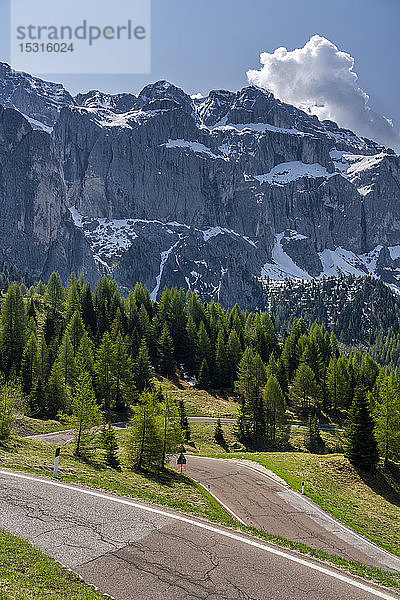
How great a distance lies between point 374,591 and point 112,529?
303 inches

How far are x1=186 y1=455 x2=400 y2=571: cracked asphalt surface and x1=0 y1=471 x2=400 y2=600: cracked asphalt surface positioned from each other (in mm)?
9408

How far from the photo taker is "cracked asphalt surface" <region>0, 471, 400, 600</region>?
10.0 m

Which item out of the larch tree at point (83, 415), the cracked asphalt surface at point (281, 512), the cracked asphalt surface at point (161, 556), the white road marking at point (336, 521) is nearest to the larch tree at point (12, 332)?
the larch tree at point (83, 415)

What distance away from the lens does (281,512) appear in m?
24.4

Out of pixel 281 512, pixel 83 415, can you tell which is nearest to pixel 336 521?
pixel 281 512

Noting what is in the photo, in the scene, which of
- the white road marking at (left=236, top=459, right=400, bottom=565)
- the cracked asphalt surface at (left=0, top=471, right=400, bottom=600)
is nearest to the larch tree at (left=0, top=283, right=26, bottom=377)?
the white road marking at (left=236, top=459, right=400, bottom=565)

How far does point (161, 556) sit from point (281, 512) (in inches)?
603

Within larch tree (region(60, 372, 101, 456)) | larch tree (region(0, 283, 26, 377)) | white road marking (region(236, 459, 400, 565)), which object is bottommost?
white road marking (region(236, 459, 400, 565))

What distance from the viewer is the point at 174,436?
29.9 m

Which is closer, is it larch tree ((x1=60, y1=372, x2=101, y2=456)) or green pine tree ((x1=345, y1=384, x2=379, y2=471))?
larch tree ((x1=60, y1=372, x2=101, y2=456))

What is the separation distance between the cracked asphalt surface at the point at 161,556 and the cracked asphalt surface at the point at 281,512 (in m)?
9.41

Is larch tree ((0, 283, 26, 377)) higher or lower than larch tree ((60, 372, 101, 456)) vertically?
higher

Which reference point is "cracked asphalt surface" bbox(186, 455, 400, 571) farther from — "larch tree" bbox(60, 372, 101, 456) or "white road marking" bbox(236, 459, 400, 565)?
"larch tree" bbox(60, 372, 101, 456)

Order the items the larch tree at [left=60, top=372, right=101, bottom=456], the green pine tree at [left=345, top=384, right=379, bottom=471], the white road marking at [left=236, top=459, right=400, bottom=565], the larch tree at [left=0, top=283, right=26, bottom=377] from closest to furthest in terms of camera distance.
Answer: the white road marking at [left=236, top=459, right=400, bottom=565]
the larch tree at [left=60, top=372, right=101, bottom=456]
the green pine tree at [left=345, top=384, right=379, bottom=471]
the larch tree at [left=0, top=283, right=26, bottom=377]
